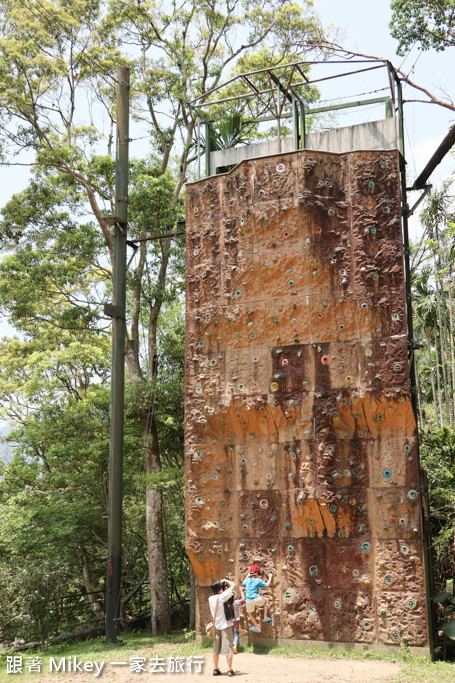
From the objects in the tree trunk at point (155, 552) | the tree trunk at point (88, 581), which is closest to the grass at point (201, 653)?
the tree trunk at point (155, 552)

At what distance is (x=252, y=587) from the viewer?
9.22m

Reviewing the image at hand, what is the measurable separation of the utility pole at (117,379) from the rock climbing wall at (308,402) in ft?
3.96

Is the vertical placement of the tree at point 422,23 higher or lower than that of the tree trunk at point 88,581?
higher

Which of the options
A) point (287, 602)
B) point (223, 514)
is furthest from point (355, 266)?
point (287, 602)

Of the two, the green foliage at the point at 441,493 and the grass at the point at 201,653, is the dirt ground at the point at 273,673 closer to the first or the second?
the grass at the point at 201,653

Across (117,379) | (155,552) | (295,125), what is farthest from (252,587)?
(295,125)

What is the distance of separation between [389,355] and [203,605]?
464cm

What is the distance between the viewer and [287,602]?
9258 millimetres

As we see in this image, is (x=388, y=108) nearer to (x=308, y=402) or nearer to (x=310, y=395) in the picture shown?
(x=310, y=395)

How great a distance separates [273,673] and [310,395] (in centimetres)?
360

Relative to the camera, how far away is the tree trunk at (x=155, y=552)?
14.2 meters

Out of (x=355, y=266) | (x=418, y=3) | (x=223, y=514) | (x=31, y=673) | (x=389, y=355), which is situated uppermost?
(x=418, y=3)

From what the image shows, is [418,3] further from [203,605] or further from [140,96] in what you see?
[203,605]

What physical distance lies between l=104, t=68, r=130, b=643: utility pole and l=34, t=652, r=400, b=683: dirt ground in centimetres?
144
